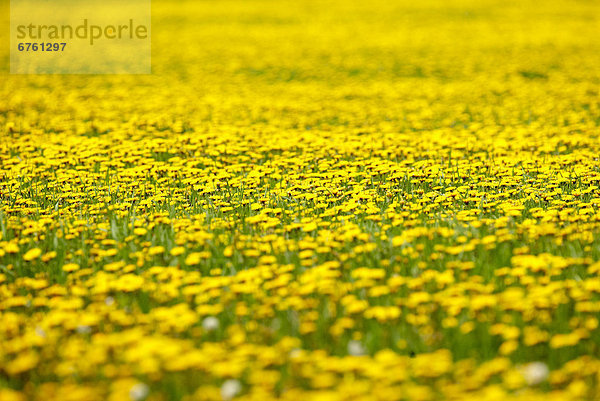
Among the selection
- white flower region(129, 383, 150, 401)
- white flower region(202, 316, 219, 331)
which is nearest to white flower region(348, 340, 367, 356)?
white flower region(202, 316, 219, 331)

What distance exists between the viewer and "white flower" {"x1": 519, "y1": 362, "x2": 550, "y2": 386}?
8.55ft

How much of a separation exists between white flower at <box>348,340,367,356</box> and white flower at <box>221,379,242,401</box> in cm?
59

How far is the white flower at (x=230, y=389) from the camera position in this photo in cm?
259

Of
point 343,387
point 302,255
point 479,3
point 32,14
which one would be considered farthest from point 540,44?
point 32,14

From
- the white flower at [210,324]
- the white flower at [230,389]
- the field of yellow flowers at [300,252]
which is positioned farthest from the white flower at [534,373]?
the white flower at [210,324]

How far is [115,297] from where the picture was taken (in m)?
3.53

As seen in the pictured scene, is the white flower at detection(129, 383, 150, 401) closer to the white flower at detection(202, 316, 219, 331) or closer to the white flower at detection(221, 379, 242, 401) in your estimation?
the white flower at detection(221, 379, 242, 401)

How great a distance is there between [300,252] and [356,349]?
123 cm

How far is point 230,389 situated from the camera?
8.57 ft

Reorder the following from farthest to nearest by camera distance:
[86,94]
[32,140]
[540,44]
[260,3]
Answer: [260,3], [540,44], [86,94], [32,140]

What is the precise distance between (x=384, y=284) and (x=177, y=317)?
1264mm

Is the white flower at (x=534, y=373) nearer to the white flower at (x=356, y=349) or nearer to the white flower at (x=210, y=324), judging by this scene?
the white flower at (x=356, y=349)

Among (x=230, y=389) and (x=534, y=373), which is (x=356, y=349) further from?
(x=534, y=373)

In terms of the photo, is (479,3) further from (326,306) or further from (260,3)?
(326,306)
